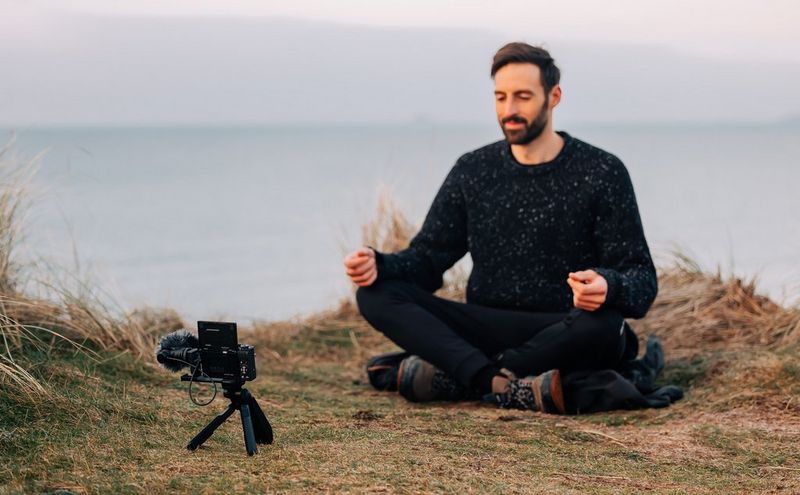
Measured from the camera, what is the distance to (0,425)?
3117mm

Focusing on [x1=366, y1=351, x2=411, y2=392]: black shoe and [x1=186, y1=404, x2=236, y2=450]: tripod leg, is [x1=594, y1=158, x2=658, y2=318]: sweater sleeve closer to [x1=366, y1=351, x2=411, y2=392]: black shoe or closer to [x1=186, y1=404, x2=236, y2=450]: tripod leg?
[x1=366, y1=351, x2=411, y2=392]: black shoe

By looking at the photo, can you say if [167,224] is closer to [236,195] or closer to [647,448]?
[236,195]

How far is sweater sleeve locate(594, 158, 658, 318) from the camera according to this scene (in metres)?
4.12

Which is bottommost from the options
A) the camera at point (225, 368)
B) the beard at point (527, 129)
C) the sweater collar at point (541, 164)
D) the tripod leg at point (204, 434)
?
the tripod leg at point (204, 434)

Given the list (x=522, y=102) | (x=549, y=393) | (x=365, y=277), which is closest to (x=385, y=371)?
(x=365, y=277)

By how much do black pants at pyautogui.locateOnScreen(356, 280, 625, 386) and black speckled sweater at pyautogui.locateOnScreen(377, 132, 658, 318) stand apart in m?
0.07

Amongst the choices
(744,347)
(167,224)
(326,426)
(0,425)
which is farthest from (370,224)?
(167,224)

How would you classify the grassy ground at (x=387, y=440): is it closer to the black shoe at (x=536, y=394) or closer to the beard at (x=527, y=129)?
the black shoe at (x=536, y=394)

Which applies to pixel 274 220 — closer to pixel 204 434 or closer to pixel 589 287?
pixel 589 287

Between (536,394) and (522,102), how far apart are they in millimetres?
1141

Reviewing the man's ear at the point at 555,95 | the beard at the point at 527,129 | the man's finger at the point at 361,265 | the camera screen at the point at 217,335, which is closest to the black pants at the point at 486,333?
the man's finger at the point at 361,265

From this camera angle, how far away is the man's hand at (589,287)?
3.90m

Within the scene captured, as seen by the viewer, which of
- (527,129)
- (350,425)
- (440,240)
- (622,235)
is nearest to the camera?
(350,425)

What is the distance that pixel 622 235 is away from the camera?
13.7ft
